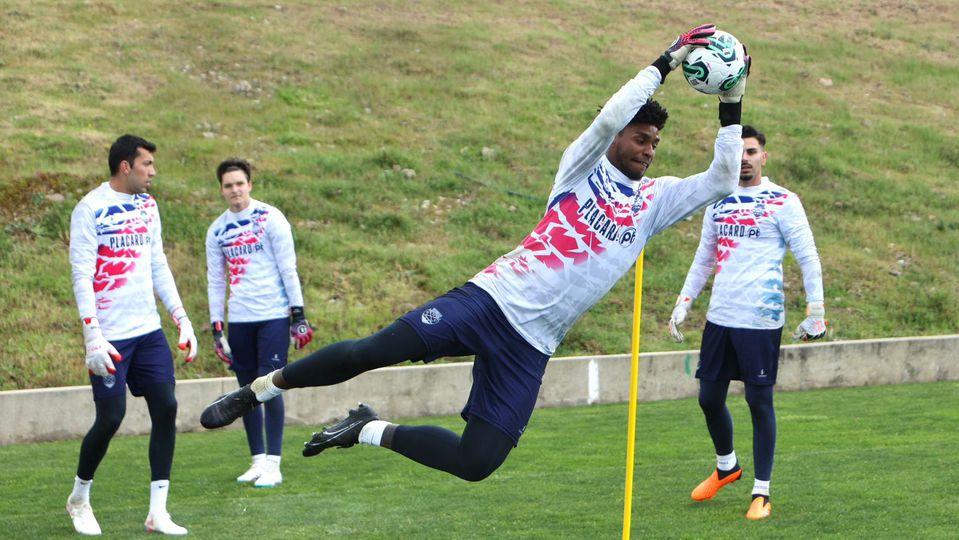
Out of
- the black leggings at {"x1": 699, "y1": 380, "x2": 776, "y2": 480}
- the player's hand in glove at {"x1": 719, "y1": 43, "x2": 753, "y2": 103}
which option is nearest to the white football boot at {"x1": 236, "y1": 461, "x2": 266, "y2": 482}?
the black leggings at {"x1": 699, "y1": 380, "x2": 776, "y2": 480}

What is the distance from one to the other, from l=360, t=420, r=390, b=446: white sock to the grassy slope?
7801 millimetres

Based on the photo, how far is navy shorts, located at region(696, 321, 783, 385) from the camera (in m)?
7.36

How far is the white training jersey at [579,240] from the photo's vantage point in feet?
18.2

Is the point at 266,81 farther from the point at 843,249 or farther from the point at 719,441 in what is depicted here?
the point at 719,441

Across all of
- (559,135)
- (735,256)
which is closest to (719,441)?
(735,256)

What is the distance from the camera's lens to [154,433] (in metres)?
→ 7.21

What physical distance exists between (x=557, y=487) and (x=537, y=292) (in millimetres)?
3235

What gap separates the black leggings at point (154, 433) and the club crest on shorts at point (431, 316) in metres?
2.41

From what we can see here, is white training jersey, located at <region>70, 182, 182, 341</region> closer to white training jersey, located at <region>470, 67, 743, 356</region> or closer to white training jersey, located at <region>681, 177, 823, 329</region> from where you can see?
white training jersey, located at <region>470, 67, 743, 356</region>

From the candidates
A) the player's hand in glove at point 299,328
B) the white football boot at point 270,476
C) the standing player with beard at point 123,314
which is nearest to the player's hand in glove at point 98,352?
the standing player with beard at point 123,314

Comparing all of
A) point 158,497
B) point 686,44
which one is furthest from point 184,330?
point 686,44

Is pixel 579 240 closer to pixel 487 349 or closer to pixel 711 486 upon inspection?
pixel 487 349

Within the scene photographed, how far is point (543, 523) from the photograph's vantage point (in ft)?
23.8

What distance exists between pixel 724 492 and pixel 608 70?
699 inches
